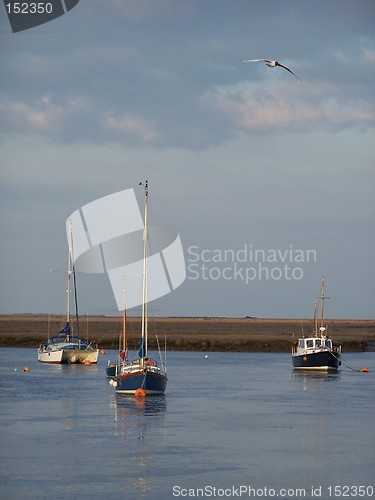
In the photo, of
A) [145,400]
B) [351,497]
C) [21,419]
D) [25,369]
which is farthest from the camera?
[25,369]

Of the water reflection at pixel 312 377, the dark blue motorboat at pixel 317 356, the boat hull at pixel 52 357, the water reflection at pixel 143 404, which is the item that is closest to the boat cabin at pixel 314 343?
the dark blue motorboat at pixel 317 356

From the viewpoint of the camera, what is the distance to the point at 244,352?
124625 mm

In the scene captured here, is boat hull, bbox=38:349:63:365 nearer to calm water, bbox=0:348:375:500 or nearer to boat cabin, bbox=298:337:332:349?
calm water, bbox=0:348:375:500

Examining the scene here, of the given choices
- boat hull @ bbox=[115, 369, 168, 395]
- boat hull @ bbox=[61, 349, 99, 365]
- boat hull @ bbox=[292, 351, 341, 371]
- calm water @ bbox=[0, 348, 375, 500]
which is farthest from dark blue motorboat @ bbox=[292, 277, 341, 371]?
boat hull @ bbox=[115, 369, 168, 395]

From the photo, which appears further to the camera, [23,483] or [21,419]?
[21,419]

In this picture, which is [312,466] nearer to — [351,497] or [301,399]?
[351,497]

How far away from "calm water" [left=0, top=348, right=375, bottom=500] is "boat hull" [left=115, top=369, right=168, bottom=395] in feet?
2.44

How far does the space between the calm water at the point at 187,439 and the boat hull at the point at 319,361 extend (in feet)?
40.5

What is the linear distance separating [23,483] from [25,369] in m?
51.9

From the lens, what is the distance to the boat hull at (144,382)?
59094 millimetres

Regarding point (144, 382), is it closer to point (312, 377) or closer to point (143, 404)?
point (143, 404)

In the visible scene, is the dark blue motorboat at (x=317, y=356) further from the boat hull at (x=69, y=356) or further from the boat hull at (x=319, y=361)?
the boat hull at (x=69, y=356)

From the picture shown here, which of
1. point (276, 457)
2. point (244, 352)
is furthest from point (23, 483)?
point (244, 352)

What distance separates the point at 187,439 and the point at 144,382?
16554 millimetres
